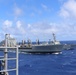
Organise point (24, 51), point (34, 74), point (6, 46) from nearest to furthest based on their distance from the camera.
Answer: point (6, 46) → point (34, 74) → point (24, 51)

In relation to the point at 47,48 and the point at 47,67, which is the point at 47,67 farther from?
the point at 47,48

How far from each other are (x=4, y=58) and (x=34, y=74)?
3995cm

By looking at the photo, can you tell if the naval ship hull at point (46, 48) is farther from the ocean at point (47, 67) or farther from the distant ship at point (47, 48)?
the ocean at point (47, 67)

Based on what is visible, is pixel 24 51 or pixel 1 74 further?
pixel 24 51

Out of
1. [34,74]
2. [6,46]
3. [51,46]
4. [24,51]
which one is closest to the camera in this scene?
[6,46]

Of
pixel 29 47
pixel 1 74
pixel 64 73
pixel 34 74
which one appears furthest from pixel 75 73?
pixel 29 47

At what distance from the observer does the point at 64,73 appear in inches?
2292

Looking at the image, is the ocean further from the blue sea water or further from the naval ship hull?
the naval ship hull

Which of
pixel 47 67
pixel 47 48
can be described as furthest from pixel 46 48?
pixel 47 67

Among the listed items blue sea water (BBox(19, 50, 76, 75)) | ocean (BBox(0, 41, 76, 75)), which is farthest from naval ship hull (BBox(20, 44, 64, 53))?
blue sea water (BBox(19, 50, 76, 75))

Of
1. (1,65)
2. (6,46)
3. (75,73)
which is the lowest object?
(75,73)

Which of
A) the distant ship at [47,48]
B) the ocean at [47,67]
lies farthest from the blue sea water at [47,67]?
the distant ship at [47,48]

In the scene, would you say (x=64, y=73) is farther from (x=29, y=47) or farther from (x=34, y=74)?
(x=29, y=47)

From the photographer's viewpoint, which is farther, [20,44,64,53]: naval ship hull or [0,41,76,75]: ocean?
[20,44,64,53]: naval ship hull
